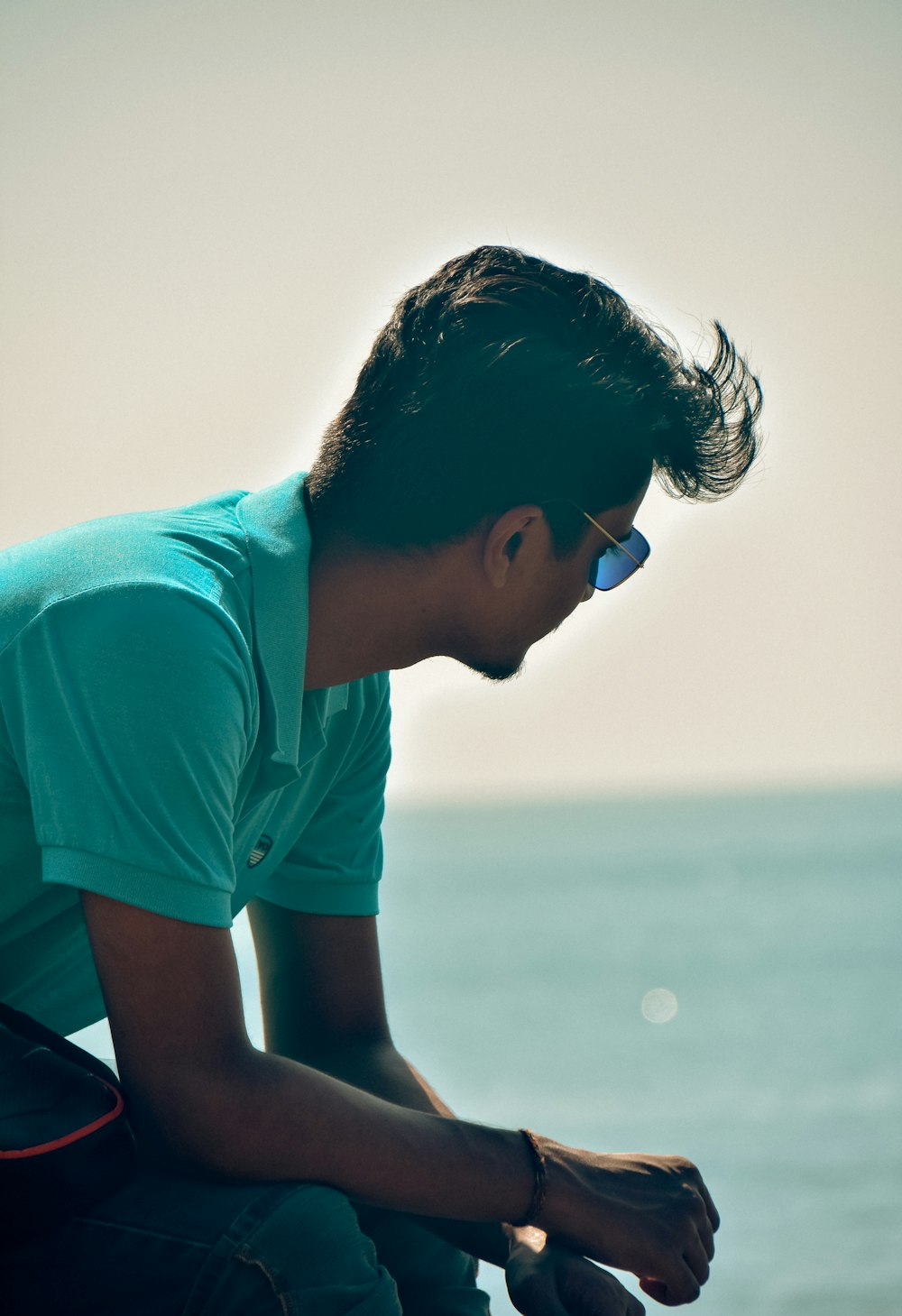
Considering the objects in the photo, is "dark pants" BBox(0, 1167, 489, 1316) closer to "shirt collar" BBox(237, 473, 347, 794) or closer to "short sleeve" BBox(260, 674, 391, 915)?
"shirt collar" BBox(237, 473, 347, 794)

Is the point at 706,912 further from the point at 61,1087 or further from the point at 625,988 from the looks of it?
the point at 61,1087

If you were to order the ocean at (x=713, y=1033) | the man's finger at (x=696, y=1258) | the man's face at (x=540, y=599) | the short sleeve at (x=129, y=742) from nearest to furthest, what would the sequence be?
the short sleeve at (x=129, y=742), the man's finger at (x=696, y=1258), the man's face at (x=540, y=599), the ocean at (x=713, y=1033)

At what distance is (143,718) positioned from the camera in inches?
64.8

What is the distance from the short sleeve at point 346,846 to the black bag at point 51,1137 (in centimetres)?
87

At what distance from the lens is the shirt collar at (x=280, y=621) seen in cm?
194

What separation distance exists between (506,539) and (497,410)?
22cm

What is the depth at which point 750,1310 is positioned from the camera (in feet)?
35.4

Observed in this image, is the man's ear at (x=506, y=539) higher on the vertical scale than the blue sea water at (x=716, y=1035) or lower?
higher

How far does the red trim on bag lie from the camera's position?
151cm

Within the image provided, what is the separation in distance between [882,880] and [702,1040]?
35.5 m

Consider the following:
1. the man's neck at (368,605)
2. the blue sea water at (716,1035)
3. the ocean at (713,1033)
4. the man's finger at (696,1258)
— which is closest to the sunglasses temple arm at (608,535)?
the man's neck at (368,605)

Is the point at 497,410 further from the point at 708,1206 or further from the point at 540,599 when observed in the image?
the point at 708,1206

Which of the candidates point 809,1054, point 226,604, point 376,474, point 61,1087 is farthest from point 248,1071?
point 809,1054

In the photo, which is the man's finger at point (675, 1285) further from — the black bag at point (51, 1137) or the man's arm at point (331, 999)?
the black bag at point (51, 1137)
